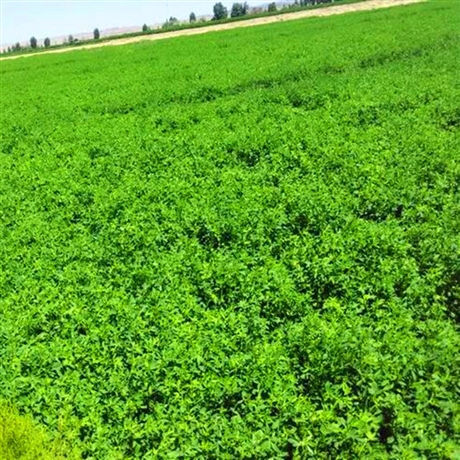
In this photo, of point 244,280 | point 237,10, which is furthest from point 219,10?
point 244,280

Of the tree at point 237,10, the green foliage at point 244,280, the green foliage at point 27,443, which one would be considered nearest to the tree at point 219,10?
the tree at point 237,10

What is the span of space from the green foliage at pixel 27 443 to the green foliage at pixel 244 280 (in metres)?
0.16

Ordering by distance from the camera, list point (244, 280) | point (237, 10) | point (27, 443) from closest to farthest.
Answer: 1. point (27, 443)
2. point (244, 280)
3. point (237, 10)

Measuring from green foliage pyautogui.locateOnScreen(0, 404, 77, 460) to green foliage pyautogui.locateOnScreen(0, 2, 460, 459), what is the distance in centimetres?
16

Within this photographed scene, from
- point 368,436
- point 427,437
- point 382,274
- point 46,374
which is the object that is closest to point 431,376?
point 427,437

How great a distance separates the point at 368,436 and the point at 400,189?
5490 millimetres

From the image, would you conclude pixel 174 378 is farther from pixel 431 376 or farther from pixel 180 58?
pixel 180 58

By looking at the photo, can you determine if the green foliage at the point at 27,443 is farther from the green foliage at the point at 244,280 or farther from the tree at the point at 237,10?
the tree at the point at 237,10

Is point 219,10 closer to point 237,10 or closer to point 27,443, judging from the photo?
point 237,10

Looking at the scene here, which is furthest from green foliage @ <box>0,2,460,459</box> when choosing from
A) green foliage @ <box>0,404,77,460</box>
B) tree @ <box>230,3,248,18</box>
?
tree @ <box>230,3,248,18</box>

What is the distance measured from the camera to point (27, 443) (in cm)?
458

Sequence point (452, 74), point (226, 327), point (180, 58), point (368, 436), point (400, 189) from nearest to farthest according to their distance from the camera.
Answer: point (368, 436)
point (226, 327)
point (400, 189)
point (452, 74)
point (180, 58)

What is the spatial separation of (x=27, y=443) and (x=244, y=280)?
3.17 meters

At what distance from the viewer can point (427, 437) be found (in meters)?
4.22
